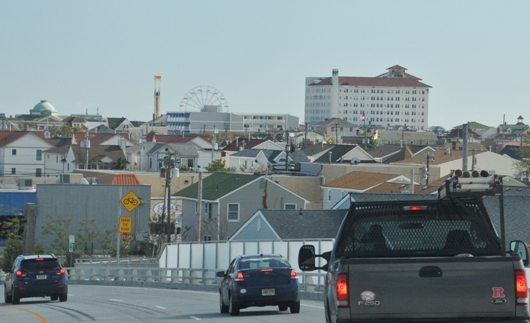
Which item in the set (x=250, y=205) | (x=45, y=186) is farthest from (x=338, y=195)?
(x=45, y=186)

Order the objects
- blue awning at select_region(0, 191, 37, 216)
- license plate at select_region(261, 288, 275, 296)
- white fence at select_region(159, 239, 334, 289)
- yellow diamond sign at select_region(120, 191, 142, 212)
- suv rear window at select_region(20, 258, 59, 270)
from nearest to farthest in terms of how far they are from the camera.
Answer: license plate at select_region(261, 288, 275, 296) → suv rear window at select_region(20, 258, 59, 270) → white fence at select_region(159, 239, 334, 289) → yellow diamond sign at select_region(120, 191, 142, 212) → blue awning at select_region(0, 191, 37, 216)

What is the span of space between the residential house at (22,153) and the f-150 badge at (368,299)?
12717 centimetres

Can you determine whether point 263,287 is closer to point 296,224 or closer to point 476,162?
point 296,224

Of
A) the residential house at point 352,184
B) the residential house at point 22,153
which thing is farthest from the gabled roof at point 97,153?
the residential house at point 352,184

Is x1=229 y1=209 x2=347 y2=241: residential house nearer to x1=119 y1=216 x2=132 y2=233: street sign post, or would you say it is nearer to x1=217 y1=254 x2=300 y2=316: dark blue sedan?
x1=119 y1=216 x2=132 y2=233: street sign post

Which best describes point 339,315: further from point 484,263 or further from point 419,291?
point 484,263

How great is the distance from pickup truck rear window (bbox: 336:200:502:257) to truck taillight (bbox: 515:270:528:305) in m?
1.25

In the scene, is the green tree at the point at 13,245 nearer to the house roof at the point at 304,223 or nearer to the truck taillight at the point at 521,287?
the house roof at the point at 304,223

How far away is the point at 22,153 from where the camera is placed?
447ft

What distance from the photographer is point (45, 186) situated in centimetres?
7106

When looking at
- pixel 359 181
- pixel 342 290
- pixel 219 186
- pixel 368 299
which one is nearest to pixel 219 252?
pixel 219 186

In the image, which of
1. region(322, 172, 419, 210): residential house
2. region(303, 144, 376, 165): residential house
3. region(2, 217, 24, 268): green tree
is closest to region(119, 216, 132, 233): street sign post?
region(2, 217, 24, 268): green tree

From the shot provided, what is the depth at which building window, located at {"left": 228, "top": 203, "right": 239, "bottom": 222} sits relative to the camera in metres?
70.4

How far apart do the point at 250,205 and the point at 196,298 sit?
4059 centimetres
